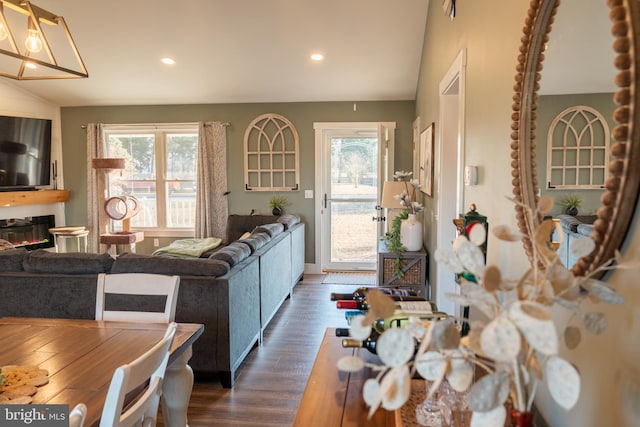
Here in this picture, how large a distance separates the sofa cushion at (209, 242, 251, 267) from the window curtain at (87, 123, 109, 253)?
12.9 ft

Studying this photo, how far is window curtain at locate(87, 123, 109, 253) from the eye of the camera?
6320 mm

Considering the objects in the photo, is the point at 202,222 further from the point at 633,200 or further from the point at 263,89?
the point at 633,200

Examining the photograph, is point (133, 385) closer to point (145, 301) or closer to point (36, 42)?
point (145, 301)

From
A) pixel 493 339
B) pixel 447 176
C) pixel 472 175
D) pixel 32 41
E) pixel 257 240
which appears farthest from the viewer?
pixel 257 240

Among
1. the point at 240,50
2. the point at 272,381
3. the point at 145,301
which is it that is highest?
the point at 240,50

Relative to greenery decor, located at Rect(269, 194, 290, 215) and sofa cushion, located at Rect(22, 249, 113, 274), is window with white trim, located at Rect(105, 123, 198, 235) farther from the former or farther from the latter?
sofa cushion, located at Rect(22, 249, 113, 274)

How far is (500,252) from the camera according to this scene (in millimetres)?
1619

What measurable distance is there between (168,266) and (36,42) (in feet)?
5.04

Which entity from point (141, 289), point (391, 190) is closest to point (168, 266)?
point (141, 289)

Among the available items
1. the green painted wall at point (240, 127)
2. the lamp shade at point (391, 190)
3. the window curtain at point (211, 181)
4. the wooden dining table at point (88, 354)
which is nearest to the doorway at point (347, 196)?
the green painted wall at point (240, 127)

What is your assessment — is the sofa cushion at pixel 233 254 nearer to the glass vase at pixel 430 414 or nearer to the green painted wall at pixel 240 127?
the glass vase at pixel 430 414

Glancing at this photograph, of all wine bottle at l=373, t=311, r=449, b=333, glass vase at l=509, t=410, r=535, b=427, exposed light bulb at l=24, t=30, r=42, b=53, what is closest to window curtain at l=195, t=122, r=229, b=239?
exposed light bulb at l=24, t=30, r=42, b=53

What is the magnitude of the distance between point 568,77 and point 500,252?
2.49 ft

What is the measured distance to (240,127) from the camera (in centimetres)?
617
